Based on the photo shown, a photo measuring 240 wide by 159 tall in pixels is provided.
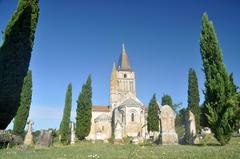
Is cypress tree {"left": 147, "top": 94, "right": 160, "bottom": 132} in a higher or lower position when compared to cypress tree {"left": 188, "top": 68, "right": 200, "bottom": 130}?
lower

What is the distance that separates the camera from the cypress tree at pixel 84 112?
4247cm

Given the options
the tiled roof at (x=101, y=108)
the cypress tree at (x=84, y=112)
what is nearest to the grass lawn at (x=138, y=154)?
the cypress tree at (x=84, y=112)

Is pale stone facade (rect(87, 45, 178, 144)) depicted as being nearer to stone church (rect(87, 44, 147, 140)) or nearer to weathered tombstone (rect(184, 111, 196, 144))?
stone church (rect(87, 44, 147, 140))

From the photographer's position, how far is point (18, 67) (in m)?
13.6

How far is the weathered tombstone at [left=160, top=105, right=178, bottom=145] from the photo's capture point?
17000mm

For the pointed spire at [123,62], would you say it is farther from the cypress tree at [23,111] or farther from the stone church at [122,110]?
the cypress tree at [23,111]

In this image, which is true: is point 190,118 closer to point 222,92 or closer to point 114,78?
point 222,92

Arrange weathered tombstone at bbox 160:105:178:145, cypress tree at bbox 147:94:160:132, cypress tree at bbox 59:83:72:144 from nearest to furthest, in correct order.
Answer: weathered tombstone at bbox 160:105:178:145 < cypress tree at bbox 59:83:72:144 < cypress tree at bbox 147:94:160:132

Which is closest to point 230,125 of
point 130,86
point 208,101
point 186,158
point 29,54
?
point 208,101

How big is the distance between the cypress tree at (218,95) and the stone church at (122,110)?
16.6 m

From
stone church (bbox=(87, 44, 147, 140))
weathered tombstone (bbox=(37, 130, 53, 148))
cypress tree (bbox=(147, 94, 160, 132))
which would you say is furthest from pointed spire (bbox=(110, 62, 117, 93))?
weathered tombstone (bbox=(37, 130, 53, 148))

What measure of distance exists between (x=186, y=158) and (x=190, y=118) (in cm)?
1587

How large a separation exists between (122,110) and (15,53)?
45214mm

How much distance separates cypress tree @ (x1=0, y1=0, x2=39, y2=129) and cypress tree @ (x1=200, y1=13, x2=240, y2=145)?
10.9 meters
